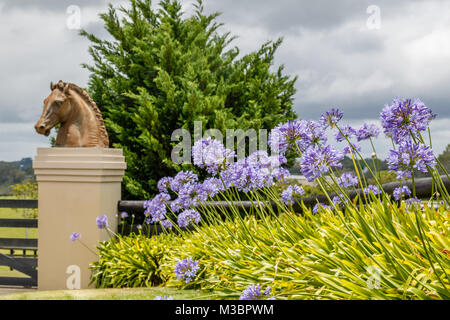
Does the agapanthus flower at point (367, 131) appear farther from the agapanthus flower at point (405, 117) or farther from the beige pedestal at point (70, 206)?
the beige pedestal at point (70, 206)

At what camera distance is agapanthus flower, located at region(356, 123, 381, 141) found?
290 centimetres

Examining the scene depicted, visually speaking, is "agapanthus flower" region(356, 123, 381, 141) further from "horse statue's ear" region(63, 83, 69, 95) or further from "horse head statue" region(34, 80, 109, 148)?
"horse statue's ear" region(63, 83, 69, 95)

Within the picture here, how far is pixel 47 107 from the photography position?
628 centimetres

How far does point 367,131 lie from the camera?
2.92 m

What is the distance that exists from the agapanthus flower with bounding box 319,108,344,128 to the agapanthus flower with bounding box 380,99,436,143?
53 centimetres

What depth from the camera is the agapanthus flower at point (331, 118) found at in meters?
2.87

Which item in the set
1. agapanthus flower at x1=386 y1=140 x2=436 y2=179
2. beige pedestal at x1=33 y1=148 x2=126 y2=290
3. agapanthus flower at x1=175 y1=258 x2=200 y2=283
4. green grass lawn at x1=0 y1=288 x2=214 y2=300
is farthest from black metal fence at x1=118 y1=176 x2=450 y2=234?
agapanthus flower at x1=386 y1=140 x2=436 y2=179

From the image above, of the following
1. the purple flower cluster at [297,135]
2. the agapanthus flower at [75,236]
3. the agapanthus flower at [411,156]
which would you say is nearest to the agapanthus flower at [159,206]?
the agapanthus flower at [75,236]

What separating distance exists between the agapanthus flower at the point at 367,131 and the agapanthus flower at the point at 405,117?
543mm

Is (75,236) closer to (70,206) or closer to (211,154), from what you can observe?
(70,206)

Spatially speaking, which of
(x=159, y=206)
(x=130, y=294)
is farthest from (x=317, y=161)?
(x=159, y=206)
